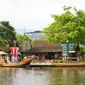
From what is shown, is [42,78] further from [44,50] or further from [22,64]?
[44,50]

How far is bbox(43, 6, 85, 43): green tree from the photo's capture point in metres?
65.5

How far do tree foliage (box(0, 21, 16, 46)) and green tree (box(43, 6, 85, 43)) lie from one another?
67.4ft

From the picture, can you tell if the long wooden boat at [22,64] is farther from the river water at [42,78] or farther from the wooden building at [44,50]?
the wooden building at [44,50]

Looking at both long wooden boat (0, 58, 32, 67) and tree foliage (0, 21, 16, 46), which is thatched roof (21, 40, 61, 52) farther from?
long wooden boat (0, 58, 32, 67)

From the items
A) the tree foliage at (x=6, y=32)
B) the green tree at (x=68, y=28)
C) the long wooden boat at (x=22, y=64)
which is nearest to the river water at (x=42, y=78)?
the long wooden boat at (x=22, y=64)

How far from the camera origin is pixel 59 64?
57.8 m

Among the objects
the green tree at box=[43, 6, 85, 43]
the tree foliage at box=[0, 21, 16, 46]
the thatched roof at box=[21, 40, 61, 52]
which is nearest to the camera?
the green tree at box=[43, 6, 85, 43]

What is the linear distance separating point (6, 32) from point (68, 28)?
26703mm

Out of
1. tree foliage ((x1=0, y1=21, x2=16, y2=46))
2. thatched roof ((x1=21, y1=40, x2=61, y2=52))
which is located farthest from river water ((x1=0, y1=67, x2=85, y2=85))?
tree foliage ((x1=0, y1=21, x2=16, y2=46))

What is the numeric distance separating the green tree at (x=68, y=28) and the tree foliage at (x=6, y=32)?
2054 cm

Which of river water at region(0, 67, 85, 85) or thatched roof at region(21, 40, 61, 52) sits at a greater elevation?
thatched roof at region(21, 40, 61, 52)

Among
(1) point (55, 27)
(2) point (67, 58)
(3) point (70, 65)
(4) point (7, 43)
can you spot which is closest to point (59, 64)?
(3) point (70, 65)

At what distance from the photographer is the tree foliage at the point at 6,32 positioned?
87.7 m

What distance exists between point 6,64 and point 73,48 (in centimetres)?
1534
